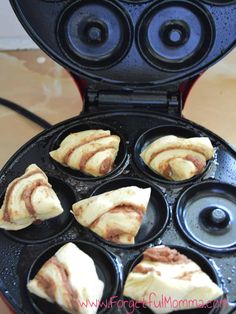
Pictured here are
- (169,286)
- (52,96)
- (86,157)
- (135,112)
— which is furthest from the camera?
(52,96)

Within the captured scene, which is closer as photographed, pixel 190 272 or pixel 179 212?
pixel 190 272

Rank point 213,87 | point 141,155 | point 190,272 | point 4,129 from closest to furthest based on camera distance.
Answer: point 190,272
point 141,155
point 4,129
point 213,87

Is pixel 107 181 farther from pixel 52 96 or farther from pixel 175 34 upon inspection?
pixel 52 96

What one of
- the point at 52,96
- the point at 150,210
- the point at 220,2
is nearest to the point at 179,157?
the point at 150,210

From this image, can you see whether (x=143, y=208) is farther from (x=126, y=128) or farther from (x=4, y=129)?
(x=4, y=129)

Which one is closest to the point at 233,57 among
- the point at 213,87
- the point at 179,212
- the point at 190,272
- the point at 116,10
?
the point at 213,87

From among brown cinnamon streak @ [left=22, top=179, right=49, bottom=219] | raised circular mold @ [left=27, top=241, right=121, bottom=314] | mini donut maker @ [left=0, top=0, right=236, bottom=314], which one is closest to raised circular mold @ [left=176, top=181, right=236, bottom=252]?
mini donut maker @ [left=0, top=0, right=236, bottom=314]
